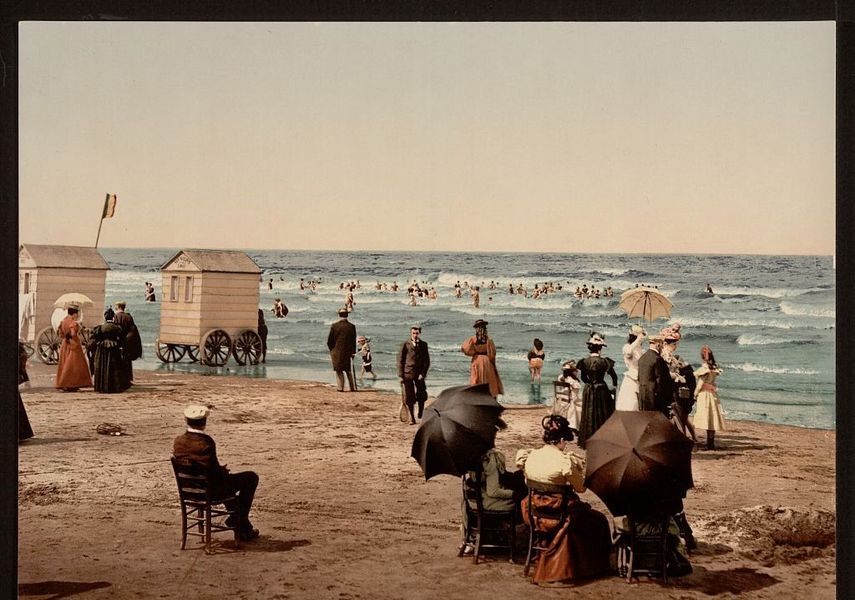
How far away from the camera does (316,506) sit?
30.8 feet

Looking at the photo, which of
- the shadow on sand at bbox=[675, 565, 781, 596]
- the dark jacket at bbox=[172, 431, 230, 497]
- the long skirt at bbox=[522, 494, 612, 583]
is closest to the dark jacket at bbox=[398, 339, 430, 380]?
the dark jacket at bbox=[172, 431, 230, 497]

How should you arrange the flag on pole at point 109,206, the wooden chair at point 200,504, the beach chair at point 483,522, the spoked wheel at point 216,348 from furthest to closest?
the spoked wheel at point 216,348
the flag on pole at point 109,206
the wooden chair at point 200,504
the beach chair at point 483,522

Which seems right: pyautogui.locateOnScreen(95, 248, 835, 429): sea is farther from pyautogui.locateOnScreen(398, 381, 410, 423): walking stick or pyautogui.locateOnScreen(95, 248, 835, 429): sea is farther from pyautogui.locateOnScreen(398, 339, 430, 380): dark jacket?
pyautogui.locateOnScreen(398, 381, 410, 423): walking stick

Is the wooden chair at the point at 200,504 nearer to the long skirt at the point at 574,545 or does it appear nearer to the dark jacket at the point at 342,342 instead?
the dark jacket at the point at 342,342

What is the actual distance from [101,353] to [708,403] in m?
6.95

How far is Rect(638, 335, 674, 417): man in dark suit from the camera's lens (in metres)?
9.66

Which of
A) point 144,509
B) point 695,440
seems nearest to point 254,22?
point 144,509

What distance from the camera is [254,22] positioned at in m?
9.85

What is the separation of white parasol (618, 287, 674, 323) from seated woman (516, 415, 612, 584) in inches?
105

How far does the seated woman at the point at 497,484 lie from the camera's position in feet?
25.8

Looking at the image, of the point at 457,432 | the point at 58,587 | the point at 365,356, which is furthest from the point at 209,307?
the point at 457,432

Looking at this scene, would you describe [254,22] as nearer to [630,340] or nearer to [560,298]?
[560,298]

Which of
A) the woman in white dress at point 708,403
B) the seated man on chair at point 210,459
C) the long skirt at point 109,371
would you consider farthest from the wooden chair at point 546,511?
the long skirt at point 109,371

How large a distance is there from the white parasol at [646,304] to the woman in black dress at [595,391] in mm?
487
